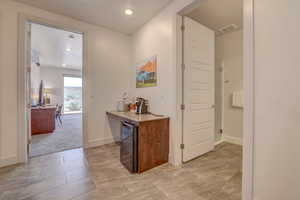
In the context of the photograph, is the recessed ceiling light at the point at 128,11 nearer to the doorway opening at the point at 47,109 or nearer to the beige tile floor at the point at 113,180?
the doorway opening at the point at 47,109

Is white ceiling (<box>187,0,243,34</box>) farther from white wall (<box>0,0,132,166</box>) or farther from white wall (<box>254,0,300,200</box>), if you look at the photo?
white wall (<box>0,0,132,166</box>)

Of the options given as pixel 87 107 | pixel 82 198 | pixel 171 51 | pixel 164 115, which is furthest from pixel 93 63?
pixel 82 198

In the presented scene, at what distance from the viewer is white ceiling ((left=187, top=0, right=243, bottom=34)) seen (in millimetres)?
2230

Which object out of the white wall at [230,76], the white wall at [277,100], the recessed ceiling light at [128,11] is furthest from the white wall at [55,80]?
the white wall at [277,100]

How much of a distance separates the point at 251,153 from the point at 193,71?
5.04 feet

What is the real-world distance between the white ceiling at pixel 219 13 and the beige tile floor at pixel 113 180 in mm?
2561

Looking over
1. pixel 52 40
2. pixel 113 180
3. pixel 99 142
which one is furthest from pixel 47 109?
pixel 113 180

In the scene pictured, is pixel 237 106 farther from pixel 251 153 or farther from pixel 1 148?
pixel 1 148

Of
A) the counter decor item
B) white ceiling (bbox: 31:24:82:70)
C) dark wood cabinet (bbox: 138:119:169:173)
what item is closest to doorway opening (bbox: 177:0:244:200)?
dark wood cabinet (bbox: 138:119:169:173)

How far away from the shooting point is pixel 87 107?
2.97 meters

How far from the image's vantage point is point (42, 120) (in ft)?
13.7

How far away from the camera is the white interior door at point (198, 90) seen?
232 cm

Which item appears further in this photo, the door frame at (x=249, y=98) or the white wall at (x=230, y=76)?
the white wall at (x=230, y=76)

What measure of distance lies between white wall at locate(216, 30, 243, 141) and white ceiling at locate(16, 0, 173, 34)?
203 cm
